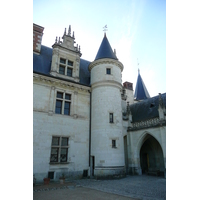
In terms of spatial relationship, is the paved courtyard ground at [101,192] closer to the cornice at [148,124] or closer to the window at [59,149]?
the window at [59,149]

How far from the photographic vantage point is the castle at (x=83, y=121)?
1009cm

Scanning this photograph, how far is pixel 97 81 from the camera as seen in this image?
41.6 ft

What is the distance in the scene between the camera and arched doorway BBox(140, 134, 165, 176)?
44.6 ft

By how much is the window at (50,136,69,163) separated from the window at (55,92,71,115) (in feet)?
6.10

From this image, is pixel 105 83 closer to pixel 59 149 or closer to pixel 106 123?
pixel 106 123

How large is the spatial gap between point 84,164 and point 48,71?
7.22m

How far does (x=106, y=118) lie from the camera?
11633mm

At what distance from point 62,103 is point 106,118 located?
11.0 feet

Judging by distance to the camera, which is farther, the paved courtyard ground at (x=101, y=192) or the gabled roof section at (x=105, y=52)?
the gabled roof section at (x=105, y=52)

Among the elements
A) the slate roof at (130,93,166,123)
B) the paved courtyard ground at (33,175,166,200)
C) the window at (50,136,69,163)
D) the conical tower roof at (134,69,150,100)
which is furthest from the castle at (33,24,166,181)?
the conical tower roof at (134,69,150,100)

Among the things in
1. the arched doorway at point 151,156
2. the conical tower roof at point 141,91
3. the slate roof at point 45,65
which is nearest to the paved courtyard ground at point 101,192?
the arched doorway at point 151,156
